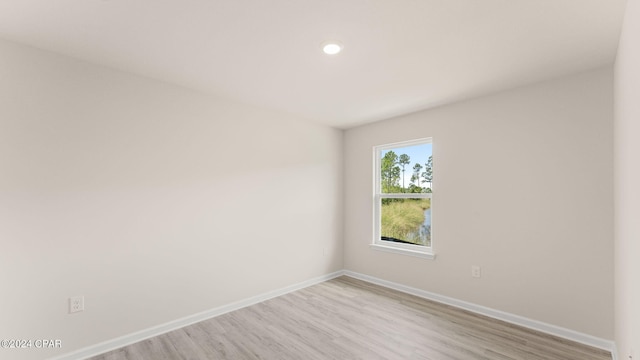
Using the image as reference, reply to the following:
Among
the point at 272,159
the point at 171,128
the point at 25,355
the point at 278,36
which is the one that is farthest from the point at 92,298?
the point at 278,36

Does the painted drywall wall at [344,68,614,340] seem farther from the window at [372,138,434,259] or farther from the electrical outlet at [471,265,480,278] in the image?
the window at [372,138,434,259]

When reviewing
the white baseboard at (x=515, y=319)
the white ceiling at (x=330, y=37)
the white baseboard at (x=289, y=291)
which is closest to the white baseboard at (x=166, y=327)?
the white baseboard at (x=289, y=291)

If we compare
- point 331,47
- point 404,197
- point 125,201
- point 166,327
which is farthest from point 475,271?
point 125,201

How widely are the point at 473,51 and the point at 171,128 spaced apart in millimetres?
2723

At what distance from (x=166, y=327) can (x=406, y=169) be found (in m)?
3.29

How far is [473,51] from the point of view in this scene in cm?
218

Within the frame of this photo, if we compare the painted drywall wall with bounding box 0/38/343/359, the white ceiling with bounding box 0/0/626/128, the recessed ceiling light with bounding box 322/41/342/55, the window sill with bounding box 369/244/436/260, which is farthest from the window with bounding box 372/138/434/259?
the recessed ceiling light with bounding box 322/41/342/55

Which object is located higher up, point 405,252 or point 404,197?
point 404,197

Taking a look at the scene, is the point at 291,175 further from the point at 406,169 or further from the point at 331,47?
the point at 331,47

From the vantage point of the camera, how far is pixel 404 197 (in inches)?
155

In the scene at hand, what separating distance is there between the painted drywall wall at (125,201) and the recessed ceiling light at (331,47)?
5.03 feet

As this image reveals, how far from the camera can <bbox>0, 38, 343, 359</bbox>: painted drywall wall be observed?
2068 mm

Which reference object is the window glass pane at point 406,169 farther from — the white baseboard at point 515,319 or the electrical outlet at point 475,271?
the white baseboard at point 515,319

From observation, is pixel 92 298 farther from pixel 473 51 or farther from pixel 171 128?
pixel 473 51
